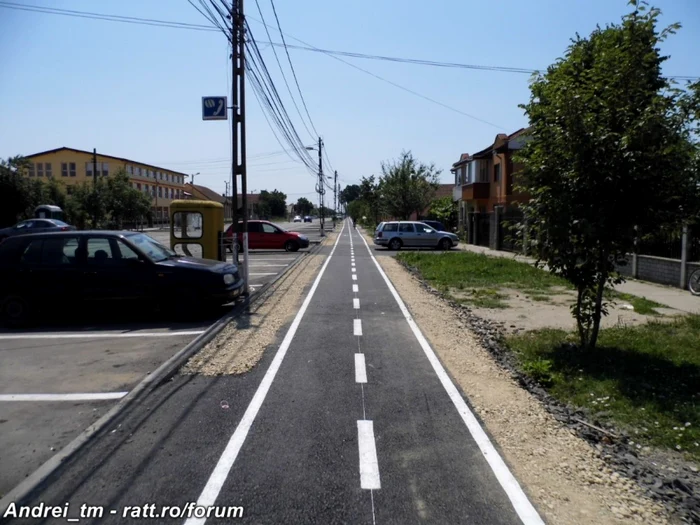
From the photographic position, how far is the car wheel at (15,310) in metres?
10.9

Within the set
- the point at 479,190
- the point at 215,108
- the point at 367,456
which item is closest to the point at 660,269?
the point at 215,108

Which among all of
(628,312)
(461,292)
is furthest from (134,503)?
(461,292)

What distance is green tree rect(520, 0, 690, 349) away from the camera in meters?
Result: 7.57

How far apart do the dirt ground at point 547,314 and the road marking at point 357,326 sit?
2.53 m

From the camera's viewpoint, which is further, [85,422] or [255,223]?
[255,223]

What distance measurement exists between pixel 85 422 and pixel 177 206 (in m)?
12.0

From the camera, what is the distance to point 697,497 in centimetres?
438

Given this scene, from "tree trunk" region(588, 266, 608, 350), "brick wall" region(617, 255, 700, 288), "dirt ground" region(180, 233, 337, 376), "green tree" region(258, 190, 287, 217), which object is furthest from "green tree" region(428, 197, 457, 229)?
"green tree" region(258, 190, 287, 217)

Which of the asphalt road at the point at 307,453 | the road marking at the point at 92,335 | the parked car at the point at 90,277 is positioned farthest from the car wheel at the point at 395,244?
the asphalt road at the point at 307,453

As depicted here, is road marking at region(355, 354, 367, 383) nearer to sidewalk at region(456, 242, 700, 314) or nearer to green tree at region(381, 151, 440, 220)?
sidewalk at region(456, 242, 700, 314)

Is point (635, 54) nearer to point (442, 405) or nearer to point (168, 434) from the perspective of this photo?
point (442, 405)

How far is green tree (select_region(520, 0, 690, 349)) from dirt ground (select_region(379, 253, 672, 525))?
201 centimetres

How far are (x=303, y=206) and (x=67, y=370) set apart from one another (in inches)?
7211

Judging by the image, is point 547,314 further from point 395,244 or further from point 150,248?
point 395,244
